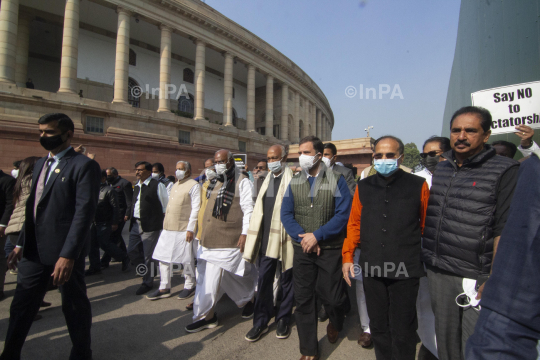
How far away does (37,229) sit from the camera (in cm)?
255

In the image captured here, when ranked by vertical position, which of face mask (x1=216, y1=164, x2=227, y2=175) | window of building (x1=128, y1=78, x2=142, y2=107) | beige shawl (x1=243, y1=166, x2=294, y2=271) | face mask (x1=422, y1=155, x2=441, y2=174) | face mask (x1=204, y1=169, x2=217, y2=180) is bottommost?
beige shawl (x1=243, y1=166, x2=294, y2=271)

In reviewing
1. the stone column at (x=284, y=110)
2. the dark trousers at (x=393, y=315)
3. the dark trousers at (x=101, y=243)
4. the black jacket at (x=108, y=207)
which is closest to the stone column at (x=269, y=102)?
the stone column at (x=284, y=110)

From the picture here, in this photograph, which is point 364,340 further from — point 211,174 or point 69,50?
point 69,50

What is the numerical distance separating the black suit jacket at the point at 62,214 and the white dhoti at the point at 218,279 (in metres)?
1.42

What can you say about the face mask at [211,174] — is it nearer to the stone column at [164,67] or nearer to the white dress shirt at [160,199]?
the white dress shirt at [160,199]

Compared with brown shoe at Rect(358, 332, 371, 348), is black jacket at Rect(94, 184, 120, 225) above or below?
above

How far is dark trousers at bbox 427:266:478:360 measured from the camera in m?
2.03

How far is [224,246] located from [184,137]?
758 inches

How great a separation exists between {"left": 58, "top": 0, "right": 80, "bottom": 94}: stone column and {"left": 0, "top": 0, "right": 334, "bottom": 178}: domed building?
6 centimetres

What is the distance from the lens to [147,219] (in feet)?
16.2

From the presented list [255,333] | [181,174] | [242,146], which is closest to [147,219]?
[181,174]

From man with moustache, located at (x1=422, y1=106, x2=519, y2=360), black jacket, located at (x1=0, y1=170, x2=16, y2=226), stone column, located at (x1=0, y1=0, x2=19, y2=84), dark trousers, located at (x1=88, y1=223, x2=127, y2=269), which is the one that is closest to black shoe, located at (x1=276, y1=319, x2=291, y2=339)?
man with moustache, located at (x1=422, y1=106, x2=519, y2=360)

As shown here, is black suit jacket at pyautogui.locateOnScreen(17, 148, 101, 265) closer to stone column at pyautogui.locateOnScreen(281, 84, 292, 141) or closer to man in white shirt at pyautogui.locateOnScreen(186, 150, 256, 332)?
man in white shirt at pyautogui.locateOnScreen(186, 150, 256, 332)

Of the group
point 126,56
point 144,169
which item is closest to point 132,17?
point 126,56
